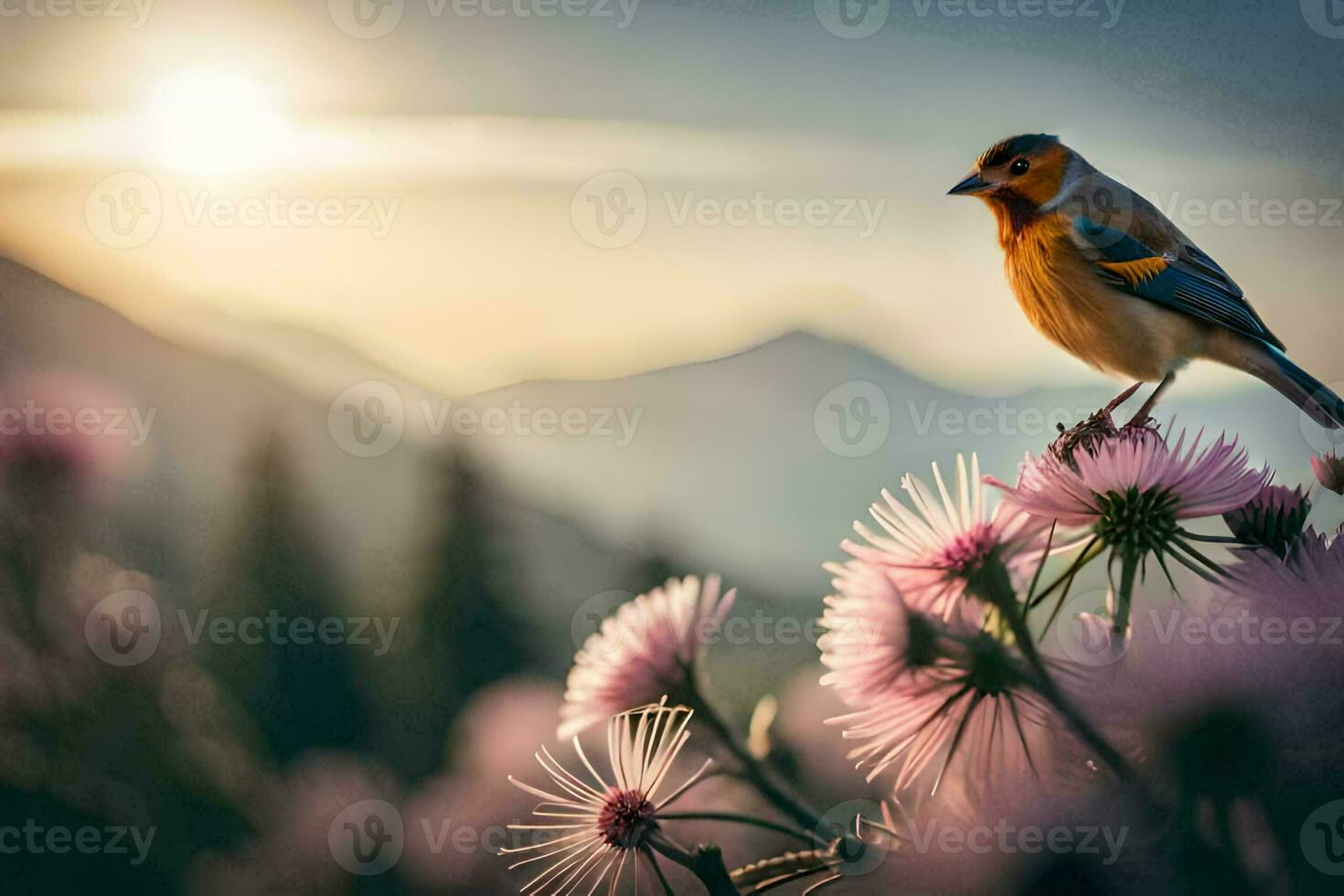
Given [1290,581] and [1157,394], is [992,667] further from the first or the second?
[1157,394]

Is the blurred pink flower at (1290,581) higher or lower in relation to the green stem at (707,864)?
higher

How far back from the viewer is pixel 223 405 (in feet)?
4.61

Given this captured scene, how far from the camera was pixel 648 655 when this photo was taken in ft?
1.38

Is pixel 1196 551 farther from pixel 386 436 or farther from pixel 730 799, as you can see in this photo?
pixel 386 436

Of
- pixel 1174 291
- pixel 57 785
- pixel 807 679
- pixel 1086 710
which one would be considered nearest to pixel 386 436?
pixel 57 785

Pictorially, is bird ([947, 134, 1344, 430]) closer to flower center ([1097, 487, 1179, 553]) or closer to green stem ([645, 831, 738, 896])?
flower center ([1097, 487, 1179, 553])

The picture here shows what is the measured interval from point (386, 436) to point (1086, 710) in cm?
98

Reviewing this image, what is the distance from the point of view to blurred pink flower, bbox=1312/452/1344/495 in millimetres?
491

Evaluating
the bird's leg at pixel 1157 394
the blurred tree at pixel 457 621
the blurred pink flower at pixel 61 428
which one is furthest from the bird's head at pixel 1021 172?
the blurred pink flower at pixel 61 428

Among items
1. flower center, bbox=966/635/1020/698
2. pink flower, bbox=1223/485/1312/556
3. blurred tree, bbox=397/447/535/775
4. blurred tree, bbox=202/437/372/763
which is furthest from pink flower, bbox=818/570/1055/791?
blurred tree, bbox=202/437/372/763

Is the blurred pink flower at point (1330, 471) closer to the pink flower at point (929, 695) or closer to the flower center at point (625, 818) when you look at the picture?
the pink flower at point (929, 695)

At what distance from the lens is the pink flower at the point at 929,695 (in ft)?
1.21

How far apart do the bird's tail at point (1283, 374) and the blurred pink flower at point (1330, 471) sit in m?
0.09

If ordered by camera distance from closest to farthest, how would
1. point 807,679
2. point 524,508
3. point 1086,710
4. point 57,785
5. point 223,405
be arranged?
1. point 1086,710
2. point 807,679
3. point 57,785
4. point 223,405
5. point 524,508
